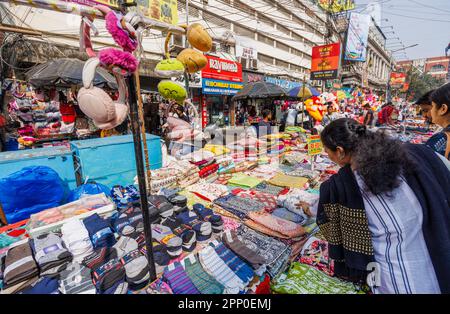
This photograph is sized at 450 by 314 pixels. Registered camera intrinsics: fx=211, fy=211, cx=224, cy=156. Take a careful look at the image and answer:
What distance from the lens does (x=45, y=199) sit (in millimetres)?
3129

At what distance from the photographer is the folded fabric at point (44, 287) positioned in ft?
5.37

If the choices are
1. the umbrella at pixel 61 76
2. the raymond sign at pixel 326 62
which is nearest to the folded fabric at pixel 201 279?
the umbrella at pixel 61 76

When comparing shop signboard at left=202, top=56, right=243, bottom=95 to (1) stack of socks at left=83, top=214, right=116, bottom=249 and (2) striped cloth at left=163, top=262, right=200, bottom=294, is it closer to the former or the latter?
(1) stack of socks at left=83, top=214, right=116, bottom=249

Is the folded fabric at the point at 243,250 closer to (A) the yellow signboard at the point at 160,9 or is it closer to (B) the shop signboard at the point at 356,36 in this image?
(A) the yellow signboard at the point at 160,9

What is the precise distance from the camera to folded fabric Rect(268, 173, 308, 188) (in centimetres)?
390

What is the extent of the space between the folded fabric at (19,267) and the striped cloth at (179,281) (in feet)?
3.67

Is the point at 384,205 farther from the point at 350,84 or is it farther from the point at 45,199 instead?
the point at 350,84

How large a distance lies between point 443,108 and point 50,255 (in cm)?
393

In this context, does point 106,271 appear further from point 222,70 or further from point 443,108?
point 222,70

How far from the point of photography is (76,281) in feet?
5.57

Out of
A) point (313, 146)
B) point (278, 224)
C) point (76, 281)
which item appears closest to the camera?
point (76, 281)

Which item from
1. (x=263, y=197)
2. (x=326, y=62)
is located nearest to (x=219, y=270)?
(x=263, y=197)

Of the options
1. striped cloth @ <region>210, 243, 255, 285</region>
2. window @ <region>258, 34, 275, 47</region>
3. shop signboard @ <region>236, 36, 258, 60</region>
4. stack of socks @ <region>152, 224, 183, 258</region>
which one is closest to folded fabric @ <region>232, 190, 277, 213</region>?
striped cloth @ <region>210, 243, 255, 285</region>
